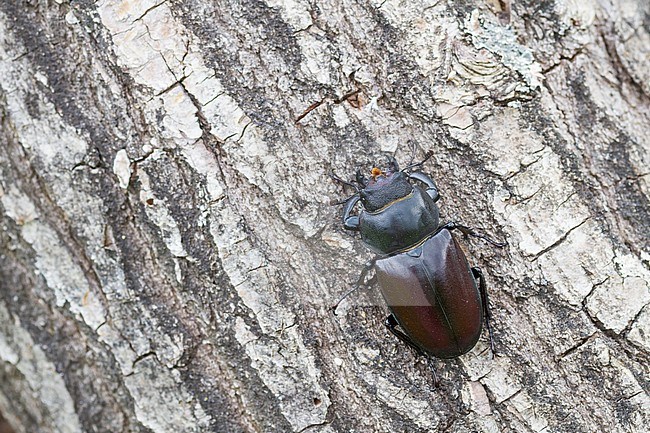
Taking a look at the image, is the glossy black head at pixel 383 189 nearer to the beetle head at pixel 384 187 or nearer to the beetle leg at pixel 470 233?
the beetle head at pixel 384 187

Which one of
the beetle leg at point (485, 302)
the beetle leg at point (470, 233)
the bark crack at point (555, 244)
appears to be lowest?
the beetle leg at point (485, 302)

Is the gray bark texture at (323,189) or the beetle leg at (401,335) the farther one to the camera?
the beetle leg at (401,335)

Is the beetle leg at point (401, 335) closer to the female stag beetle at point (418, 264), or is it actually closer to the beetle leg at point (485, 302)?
the female stag beetle at point (418, 264)

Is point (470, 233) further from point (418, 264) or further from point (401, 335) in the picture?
point (401, 335)

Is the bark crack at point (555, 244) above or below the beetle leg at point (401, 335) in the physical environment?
above

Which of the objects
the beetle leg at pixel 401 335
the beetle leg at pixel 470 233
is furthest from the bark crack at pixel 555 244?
the beetle leg at pixel 401 335

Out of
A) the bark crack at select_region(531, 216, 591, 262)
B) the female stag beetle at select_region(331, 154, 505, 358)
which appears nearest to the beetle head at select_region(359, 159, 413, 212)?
the female stag beetle at select_region(331, 154, 505, 358)

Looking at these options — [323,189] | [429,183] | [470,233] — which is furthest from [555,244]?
[323,189]

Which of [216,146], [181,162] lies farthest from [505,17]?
[181,162]
